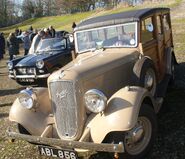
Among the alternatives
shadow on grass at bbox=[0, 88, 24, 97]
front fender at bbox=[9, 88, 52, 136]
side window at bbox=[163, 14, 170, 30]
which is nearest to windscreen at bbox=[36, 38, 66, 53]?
shadow on grass at bbox=[0, 88, 24, 97]

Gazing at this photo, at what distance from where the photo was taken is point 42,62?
11.2 metres

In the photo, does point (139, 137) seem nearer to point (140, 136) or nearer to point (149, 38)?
point (140, 136)

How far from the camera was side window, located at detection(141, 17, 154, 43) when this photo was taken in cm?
661

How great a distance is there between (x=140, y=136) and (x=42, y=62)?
6.76 meters

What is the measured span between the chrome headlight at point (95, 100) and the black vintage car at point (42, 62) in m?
6.58

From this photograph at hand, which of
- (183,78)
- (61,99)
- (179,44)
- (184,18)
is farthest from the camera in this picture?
(184,18)

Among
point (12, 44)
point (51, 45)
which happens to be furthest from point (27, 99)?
point (12, 44)

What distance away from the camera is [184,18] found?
24.6 metres

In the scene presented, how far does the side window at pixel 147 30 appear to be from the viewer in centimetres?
661

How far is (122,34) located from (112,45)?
274 millimetres

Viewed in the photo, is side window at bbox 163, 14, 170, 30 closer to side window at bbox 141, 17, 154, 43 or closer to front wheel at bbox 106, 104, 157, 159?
side window at bbox 141, 17, 154, 43

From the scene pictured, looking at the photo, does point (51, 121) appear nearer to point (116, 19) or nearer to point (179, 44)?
point (116, 19)

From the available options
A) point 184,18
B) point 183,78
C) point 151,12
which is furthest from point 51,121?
point 184,18

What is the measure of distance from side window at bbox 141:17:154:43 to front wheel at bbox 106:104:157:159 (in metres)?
1.94
